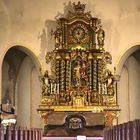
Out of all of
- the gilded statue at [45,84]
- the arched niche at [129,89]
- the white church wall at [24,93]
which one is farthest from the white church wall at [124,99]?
the white church wall at [24,93]

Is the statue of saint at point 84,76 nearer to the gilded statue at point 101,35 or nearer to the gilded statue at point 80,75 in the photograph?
the gilded statue at point 80,75

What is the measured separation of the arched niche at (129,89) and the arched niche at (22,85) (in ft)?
12.0

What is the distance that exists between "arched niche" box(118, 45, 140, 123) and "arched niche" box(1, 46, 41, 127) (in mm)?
3661

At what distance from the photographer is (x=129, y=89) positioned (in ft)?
70.3

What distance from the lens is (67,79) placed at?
65.1 feet

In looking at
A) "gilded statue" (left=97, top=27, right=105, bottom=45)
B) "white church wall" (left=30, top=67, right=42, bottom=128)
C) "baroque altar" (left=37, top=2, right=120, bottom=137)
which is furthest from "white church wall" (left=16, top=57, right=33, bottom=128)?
"gilded statue" (left=97, top=27, right=105, bottom=45)

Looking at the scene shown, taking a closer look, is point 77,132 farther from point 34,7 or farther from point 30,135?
point 30,135

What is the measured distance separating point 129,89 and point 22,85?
475cm

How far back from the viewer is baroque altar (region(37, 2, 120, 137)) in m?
19.6

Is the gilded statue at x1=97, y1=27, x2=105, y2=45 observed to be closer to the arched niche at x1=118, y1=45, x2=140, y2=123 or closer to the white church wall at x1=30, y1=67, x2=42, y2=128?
the arched niche at x1=118, y1=45, x2=140, y2=123

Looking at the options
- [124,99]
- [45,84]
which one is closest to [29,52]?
[45,84]

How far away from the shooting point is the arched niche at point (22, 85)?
840 inches

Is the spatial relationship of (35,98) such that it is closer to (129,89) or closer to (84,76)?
(84,76)

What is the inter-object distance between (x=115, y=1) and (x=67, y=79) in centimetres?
395
